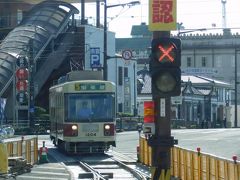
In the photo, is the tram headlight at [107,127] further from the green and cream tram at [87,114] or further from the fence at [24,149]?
the fence at [24,149]

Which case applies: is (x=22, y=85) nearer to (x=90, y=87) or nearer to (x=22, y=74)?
(x=22, y=74)

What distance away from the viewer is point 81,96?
30734 mm

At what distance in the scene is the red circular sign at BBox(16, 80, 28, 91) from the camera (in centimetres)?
5922

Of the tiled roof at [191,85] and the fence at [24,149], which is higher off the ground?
the tiled roof at [191,85]

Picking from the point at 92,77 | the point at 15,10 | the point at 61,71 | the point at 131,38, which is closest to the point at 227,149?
the point at 92,77

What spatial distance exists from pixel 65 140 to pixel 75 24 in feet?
155

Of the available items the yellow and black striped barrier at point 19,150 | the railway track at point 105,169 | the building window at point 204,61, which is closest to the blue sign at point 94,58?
the railway track at point 105,169

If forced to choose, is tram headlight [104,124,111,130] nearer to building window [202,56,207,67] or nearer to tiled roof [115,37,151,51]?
building window [202,56,207,67]

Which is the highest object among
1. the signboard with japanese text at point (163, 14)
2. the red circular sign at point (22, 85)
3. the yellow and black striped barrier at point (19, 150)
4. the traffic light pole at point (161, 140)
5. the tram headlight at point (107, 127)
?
the red circular sign at point (22, 85)

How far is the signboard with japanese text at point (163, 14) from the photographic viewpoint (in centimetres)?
1075

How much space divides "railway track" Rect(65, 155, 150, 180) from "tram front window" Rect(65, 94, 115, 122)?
1918mm

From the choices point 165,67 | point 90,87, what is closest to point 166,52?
point 165,67

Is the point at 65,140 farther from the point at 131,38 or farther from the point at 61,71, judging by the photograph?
the point at 131,38

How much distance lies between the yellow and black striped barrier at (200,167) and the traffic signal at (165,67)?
4.58 ft
